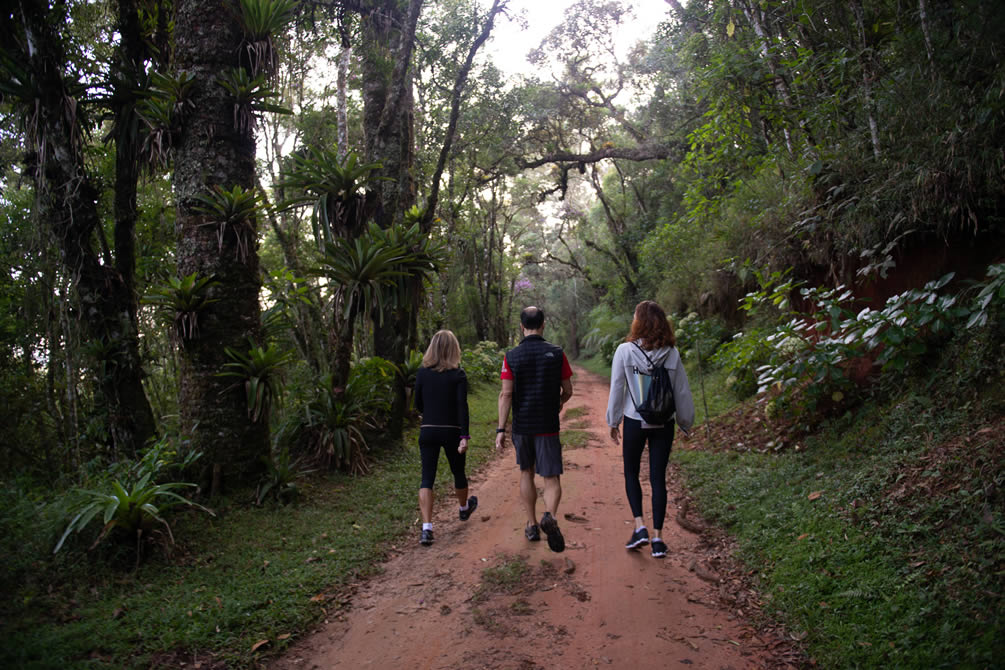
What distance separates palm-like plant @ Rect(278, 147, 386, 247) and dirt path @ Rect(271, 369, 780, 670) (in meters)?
4.44

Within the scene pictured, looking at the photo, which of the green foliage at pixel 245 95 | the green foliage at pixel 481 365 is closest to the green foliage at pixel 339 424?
the green foliage at pixel 245 95

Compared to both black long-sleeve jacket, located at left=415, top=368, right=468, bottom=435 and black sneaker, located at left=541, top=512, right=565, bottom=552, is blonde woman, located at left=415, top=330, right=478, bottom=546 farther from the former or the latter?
black sneaker, located at left=541, top=512, right=565, bottom=552

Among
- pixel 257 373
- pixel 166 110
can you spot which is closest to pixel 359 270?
pixel 257 373

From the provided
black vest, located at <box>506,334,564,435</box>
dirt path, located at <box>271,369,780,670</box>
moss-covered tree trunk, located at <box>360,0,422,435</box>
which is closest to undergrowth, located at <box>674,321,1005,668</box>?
dirt path, located at <box>271,369,780,670</box>

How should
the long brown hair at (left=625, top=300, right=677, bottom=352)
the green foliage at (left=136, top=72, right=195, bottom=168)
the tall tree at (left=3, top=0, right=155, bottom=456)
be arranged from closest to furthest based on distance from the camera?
the long brown hair at (left=625, top=300, right=677, bottom=352) → the green foliage at (left=136, top=72, right=195, bottom=168) → the tall tree at (left=3, top=0, right=155, bottom=456)

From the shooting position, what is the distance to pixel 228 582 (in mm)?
4348

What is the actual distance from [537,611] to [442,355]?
8.20ft

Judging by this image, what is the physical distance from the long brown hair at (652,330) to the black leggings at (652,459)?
63 centimetres

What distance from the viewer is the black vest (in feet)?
15.7

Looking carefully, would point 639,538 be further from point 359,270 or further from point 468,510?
point 359,270

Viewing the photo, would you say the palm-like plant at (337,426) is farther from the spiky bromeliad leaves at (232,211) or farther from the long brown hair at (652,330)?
the long brown hair at (652,330)

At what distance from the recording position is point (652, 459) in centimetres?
455

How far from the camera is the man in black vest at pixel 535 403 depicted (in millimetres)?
4766

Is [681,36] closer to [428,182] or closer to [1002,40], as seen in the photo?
[428,182]
